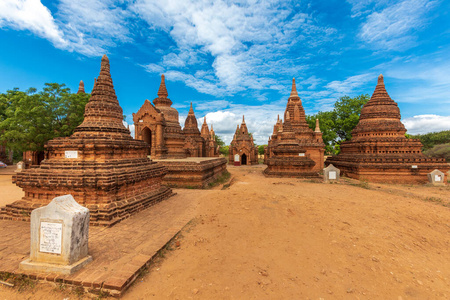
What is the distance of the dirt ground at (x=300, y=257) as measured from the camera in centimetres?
326

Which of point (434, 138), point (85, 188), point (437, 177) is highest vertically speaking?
point (434, 138)

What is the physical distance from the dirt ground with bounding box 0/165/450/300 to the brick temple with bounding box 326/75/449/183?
976 centimetres

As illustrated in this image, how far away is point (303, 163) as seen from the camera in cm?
1662

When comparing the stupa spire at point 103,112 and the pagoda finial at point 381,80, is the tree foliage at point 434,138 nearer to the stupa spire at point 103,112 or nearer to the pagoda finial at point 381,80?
the pagoda finial at point 381,80

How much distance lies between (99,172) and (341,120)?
119 ft

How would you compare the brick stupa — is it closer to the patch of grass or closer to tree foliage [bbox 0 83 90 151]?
the patch of grass

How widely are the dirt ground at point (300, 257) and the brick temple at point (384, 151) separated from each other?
384 inches

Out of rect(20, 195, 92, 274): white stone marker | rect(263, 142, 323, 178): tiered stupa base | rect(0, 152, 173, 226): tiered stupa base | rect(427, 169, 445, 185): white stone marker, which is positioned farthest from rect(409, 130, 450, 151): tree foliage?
rect(20, 195, 92, 274): white stone marker

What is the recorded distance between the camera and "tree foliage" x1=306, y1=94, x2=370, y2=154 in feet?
109

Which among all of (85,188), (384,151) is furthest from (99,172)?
(384,151)

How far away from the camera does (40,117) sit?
1703cm

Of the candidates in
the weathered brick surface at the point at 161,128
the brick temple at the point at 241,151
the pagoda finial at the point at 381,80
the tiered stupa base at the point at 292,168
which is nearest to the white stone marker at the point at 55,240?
the weathered brick surface at the point at 161,128

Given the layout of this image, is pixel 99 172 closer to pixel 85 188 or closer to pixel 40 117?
pixel 85 188

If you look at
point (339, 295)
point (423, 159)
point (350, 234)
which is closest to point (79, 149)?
point (339, 295)
